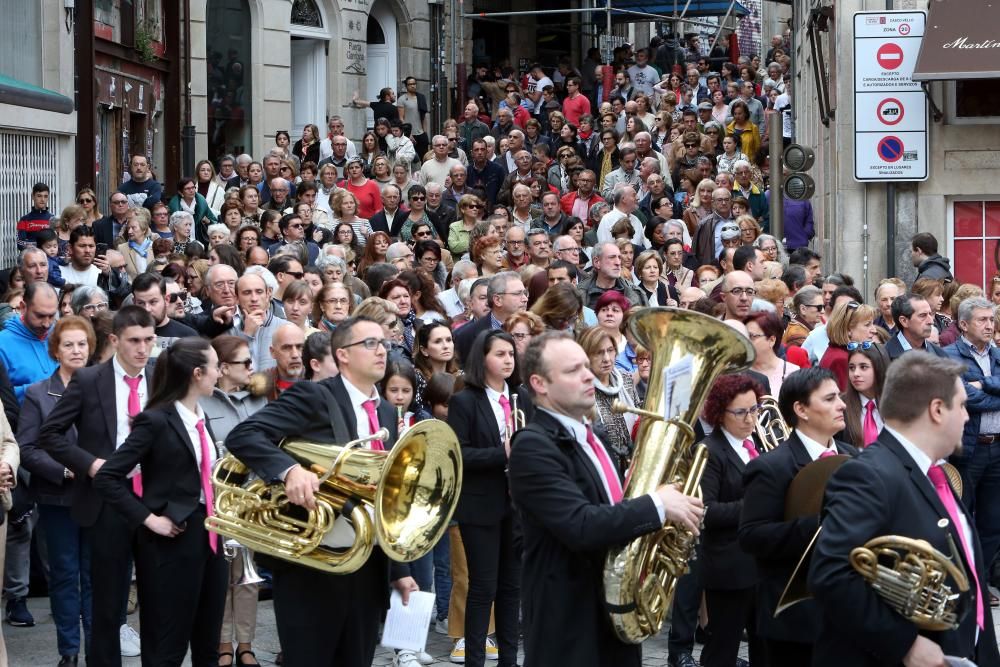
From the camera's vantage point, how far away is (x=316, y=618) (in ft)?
20.3

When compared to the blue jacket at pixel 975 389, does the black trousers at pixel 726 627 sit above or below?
below

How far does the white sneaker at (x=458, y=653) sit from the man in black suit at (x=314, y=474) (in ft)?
7.53

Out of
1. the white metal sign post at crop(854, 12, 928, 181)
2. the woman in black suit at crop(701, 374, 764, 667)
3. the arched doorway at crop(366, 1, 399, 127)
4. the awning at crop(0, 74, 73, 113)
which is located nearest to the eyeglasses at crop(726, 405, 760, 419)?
the woman in black suit at crop(701, 374, 764, 667)

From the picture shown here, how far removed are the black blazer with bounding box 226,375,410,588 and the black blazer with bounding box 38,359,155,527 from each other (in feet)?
5.28

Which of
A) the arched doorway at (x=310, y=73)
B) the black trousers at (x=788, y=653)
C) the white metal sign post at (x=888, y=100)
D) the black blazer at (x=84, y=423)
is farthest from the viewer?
the arched doorway at (x=310, y=73)

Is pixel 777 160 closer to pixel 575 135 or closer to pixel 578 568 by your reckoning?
pixel 575 135

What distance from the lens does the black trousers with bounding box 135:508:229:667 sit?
6930 millimetres

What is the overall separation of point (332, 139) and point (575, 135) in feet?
12.0

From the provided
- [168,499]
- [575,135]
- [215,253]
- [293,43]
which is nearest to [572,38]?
→ [293,43]

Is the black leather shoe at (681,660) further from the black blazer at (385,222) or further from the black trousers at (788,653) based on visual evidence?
the black blazer at (385,222)

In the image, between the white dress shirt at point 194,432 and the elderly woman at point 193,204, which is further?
the elderly woman at point 193,204

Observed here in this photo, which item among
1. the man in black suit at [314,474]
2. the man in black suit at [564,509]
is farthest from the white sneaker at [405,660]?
the man in black suit at [564,509]

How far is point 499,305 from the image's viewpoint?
10148 mm

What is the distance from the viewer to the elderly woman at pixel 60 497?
27.3 ft
